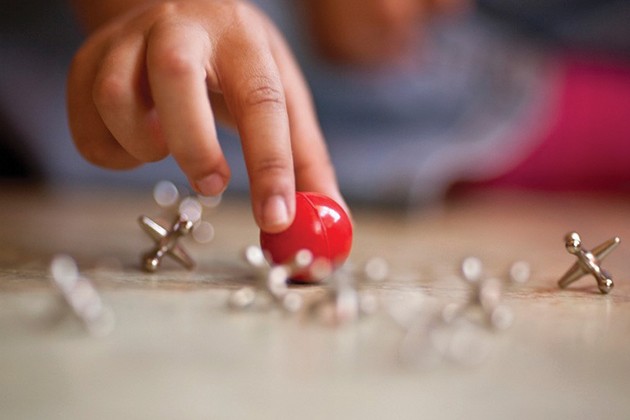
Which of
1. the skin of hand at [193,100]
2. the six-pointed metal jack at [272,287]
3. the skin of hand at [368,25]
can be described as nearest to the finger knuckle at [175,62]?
the skin of hand at [193,100]

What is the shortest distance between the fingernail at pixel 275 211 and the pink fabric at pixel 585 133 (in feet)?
4.77

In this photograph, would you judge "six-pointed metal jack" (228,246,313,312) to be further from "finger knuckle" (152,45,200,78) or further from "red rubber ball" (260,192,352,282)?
"finger knuckle" (152,45,200,78)

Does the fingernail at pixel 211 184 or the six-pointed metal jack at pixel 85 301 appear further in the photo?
the fingernail at pixel 211 184

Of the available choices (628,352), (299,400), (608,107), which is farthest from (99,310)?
(608,107)

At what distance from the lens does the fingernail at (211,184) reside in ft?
2.81

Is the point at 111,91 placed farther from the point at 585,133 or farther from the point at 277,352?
the point at 585,133

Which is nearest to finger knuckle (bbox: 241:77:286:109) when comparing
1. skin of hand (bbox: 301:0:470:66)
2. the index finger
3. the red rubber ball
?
the index finger

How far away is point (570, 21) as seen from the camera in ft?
7.22

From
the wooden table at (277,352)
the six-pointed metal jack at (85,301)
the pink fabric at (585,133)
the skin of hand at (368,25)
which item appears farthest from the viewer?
the pink fabric at (585,133)

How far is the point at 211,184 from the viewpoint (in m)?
0.86

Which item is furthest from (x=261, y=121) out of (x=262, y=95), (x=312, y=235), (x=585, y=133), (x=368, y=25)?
(x=585, y=133)

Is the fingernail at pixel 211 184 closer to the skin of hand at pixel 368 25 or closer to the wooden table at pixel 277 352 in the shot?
the wooden table at pixel 277 352

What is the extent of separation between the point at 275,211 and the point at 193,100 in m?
0.16

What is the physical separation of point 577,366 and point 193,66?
498mm
